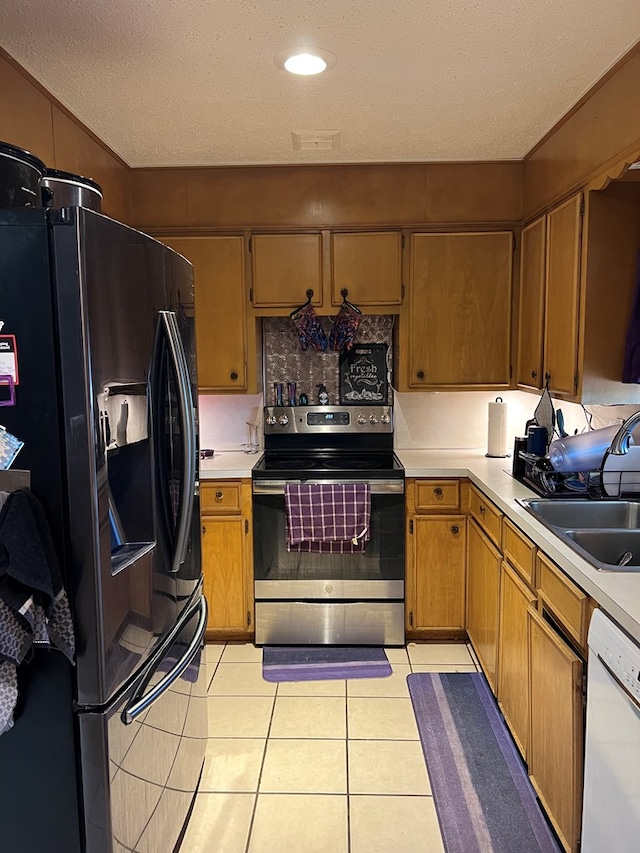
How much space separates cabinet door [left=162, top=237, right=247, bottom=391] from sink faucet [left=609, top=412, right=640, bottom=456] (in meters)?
1.87

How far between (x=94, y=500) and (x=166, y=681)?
2.06 feet

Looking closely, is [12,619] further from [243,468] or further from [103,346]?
[243,468]

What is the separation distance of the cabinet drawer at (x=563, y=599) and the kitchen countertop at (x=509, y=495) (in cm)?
4

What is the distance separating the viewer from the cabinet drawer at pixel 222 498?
313cm

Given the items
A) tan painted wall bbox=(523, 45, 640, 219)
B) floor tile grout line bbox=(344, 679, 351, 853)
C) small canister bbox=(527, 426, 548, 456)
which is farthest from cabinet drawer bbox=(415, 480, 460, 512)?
tan painted wall bbox=(523, 45, 640, 219)

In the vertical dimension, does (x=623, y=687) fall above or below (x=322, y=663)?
above

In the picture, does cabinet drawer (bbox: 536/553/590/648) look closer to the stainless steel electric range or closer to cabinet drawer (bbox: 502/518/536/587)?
cabinet drawer (bbox: 502/518/536/587)

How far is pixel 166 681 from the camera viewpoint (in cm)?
169

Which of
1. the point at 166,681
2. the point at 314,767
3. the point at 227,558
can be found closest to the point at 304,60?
the point at 166,681

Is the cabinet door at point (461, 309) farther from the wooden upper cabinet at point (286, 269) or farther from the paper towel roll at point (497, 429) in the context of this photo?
the wooden upper cabinet at point (286, 269)

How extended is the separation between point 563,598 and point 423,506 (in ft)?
4.45

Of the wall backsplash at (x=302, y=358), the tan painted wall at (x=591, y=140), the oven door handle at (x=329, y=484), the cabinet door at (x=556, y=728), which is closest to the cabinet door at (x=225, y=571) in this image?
the oven door handle at (x=329, y=484)

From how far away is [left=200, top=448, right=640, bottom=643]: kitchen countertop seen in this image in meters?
1.49

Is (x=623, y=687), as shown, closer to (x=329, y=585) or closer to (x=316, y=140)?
(x=329, y=585)
